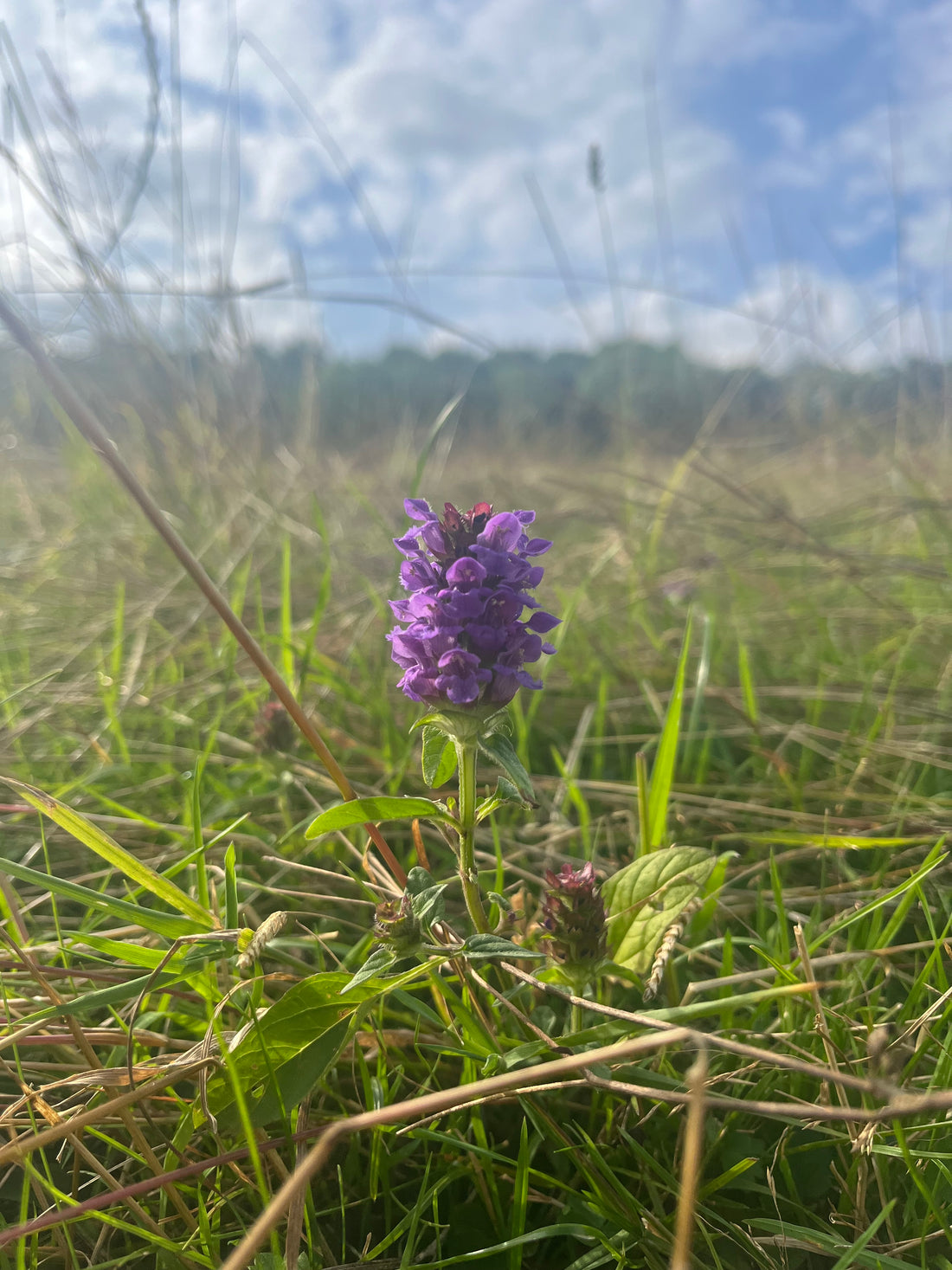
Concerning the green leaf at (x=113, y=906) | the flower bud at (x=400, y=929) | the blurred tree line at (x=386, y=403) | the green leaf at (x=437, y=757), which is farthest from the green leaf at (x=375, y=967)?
the blurred tree line at (x=386, y=403)

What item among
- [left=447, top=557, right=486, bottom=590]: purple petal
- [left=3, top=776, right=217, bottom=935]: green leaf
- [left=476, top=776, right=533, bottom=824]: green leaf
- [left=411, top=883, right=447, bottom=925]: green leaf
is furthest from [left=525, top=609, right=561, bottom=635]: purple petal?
[left=3, top=776, right=217, bottom=935]: green leaf

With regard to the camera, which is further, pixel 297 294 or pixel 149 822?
pixel 297 294

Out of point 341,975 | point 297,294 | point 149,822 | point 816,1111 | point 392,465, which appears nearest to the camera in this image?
point 816,1111

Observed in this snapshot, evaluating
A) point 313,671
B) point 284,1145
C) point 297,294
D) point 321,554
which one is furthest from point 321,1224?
point 321,554

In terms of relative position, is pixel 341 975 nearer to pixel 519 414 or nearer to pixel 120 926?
pixel 120 926

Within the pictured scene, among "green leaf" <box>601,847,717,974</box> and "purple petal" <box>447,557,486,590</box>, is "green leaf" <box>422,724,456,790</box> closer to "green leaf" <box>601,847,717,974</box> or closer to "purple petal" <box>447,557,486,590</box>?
"purple petal" <box>447,557,486,590</box>

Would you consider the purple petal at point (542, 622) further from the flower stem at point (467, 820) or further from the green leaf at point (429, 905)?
the green leaf at point (429, 905)
